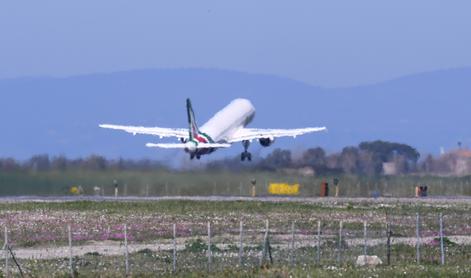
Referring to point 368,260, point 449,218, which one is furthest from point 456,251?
point 449,218

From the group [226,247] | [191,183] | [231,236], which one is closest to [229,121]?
[191,183]

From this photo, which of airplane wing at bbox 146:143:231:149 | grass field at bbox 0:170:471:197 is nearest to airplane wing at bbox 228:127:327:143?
airplane wing at bbox 146:143:231:149

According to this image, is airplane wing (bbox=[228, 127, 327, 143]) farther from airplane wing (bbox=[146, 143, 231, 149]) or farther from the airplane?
airplane wing (bbox=[146, 143, 231, 149])

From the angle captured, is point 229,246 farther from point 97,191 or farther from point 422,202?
point 97,191

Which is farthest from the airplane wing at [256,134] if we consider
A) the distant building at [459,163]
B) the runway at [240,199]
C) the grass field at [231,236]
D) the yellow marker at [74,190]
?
the grass field at [231,236]

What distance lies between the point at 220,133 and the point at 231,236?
178 ft

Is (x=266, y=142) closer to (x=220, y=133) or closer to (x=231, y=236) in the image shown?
(x=220, y=133)

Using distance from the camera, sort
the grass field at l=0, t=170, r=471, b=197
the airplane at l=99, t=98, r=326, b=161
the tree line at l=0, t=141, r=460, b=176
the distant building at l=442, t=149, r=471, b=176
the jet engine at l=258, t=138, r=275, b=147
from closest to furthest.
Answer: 1. the grass field at l=0, t=170, r=471, b=197
2. the tree line at l=0, t=141, r=460, b=176
3. the airplane at l=99, t=98, r=326, b=161
4. the distant building at l=442, t=149, r=471, b=176
5. the jet engine at l=258, t=138, r=275, b=147

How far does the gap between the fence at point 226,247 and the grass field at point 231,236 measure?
45 millimetres

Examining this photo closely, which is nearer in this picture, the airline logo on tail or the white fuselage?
the airline logo on tail

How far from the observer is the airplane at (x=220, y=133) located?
11094cm

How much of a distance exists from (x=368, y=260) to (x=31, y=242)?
1726cm

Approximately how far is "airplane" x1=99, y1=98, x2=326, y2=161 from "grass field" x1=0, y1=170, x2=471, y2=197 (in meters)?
5.86

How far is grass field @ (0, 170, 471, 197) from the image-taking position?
96.7m
